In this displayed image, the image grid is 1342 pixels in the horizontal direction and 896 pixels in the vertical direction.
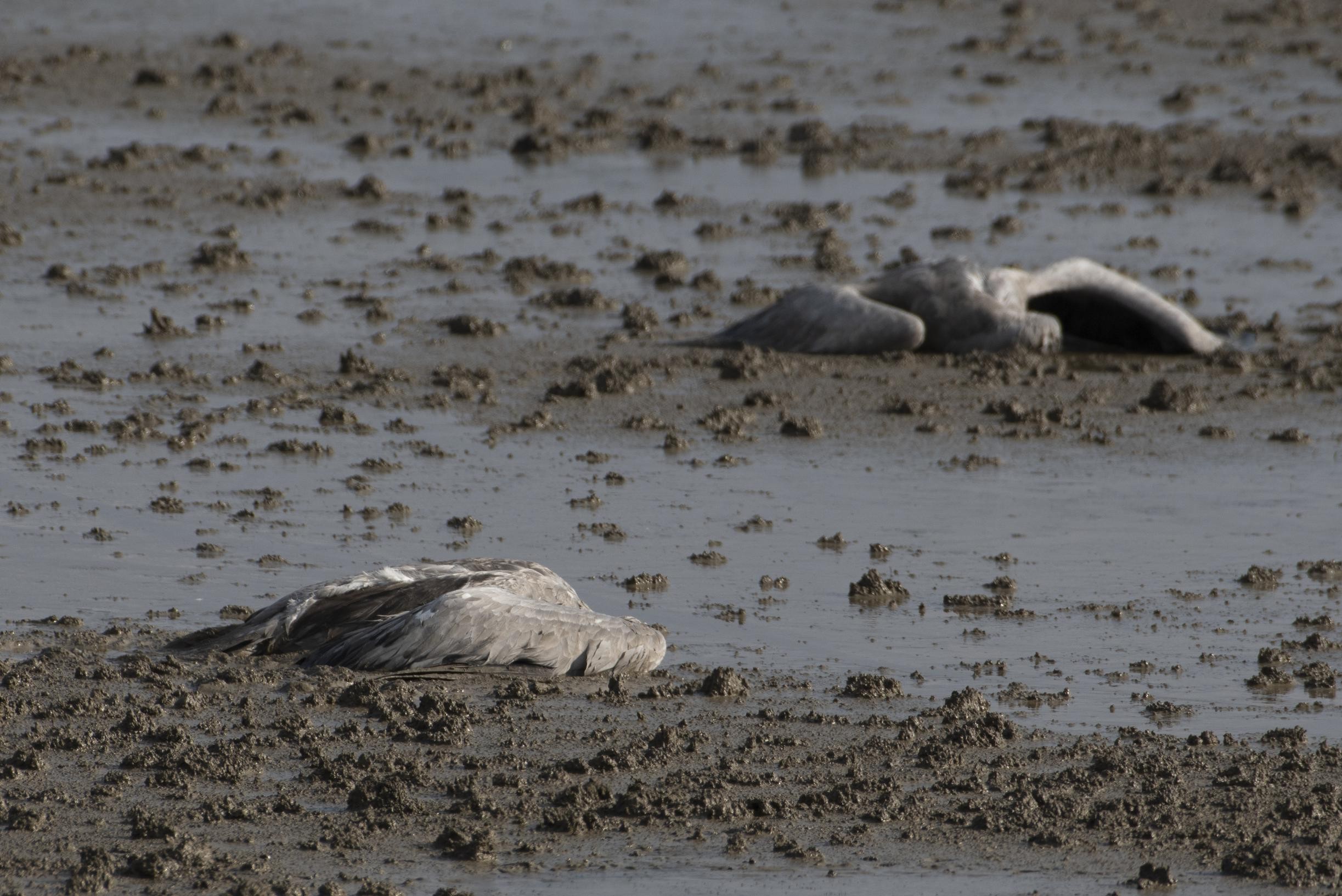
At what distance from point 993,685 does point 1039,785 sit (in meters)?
1.25

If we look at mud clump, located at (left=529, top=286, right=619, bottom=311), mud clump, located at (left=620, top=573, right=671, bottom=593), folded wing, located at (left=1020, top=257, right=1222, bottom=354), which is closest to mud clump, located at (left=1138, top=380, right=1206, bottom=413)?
folded wing, located at (left=1020, top=257, right=1222, bottom=354)

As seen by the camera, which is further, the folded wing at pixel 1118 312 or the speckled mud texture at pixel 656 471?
the folded wing at pixel 1118 312

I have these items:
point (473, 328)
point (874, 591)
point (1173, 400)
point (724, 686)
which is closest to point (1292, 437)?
point (1173, 400)

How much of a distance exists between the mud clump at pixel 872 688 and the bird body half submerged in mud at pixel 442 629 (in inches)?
29.3

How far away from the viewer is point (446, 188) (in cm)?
1830

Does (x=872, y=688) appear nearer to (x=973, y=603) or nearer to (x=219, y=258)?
(x=973, y=603)

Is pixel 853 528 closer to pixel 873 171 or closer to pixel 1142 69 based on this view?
pixel 873 171

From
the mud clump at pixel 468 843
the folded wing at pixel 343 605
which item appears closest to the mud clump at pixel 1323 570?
the folded wing at pixel 343 605

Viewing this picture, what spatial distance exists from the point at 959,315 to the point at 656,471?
361 centimetres

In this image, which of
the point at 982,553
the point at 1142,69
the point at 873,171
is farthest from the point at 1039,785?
the point at 1142,69

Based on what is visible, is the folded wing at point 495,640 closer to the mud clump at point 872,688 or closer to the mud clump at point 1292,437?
the mud clump at point 872,688

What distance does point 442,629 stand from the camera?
26.6ft

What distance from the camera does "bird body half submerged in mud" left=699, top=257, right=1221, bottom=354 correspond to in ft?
46.4

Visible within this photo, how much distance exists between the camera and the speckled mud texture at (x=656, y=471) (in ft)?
22.8
